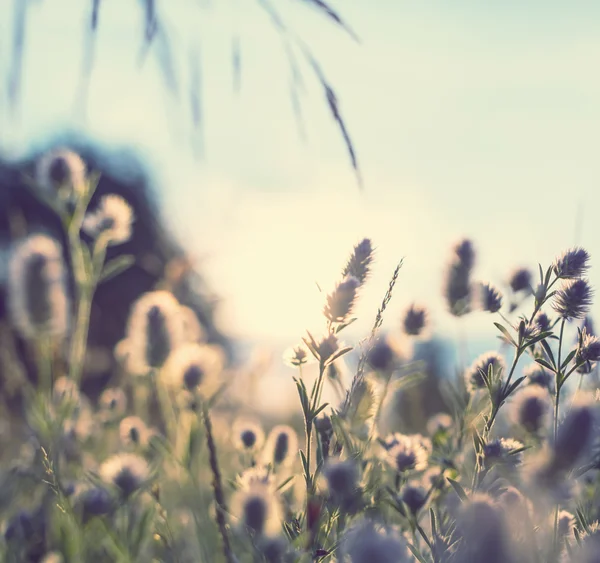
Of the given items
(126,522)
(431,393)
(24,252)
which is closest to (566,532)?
(126,522)

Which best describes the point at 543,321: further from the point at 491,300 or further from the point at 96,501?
the point at 96,501

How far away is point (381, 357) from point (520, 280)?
0.45 metres

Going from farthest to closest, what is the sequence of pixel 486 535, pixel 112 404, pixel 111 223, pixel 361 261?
pixel 112 404
pixel 111 223
pixel 361 261
pixel 486 535

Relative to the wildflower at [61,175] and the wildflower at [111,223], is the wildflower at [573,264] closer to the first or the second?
the wildflower at [111,223]

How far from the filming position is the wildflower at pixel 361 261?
4.48 feet

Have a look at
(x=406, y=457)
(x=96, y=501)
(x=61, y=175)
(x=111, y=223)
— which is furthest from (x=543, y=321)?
(x=61, y=175)

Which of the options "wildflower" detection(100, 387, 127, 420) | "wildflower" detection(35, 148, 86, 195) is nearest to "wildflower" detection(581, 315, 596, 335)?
"wildflower" detection(35, 148, 86, 195)

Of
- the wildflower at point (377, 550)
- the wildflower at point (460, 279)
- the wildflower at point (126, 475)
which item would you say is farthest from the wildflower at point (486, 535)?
the wildflower at point (460, 279)

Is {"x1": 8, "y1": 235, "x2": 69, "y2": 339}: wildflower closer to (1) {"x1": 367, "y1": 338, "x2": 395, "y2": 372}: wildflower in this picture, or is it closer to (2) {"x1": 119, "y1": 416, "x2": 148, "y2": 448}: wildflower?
Result: (2) {"x1": 119, "y1": 416, "x2": 148, "y2": 448}: wildflower

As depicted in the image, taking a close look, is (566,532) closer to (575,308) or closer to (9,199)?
(575,308)

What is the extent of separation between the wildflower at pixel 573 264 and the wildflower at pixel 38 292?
1225 millimetres

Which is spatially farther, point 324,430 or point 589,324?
point 589,324

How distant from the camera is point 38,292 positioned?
74.6 inches

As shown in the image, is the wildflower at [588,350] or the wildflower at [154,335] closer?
the wildflower at [588,350]
